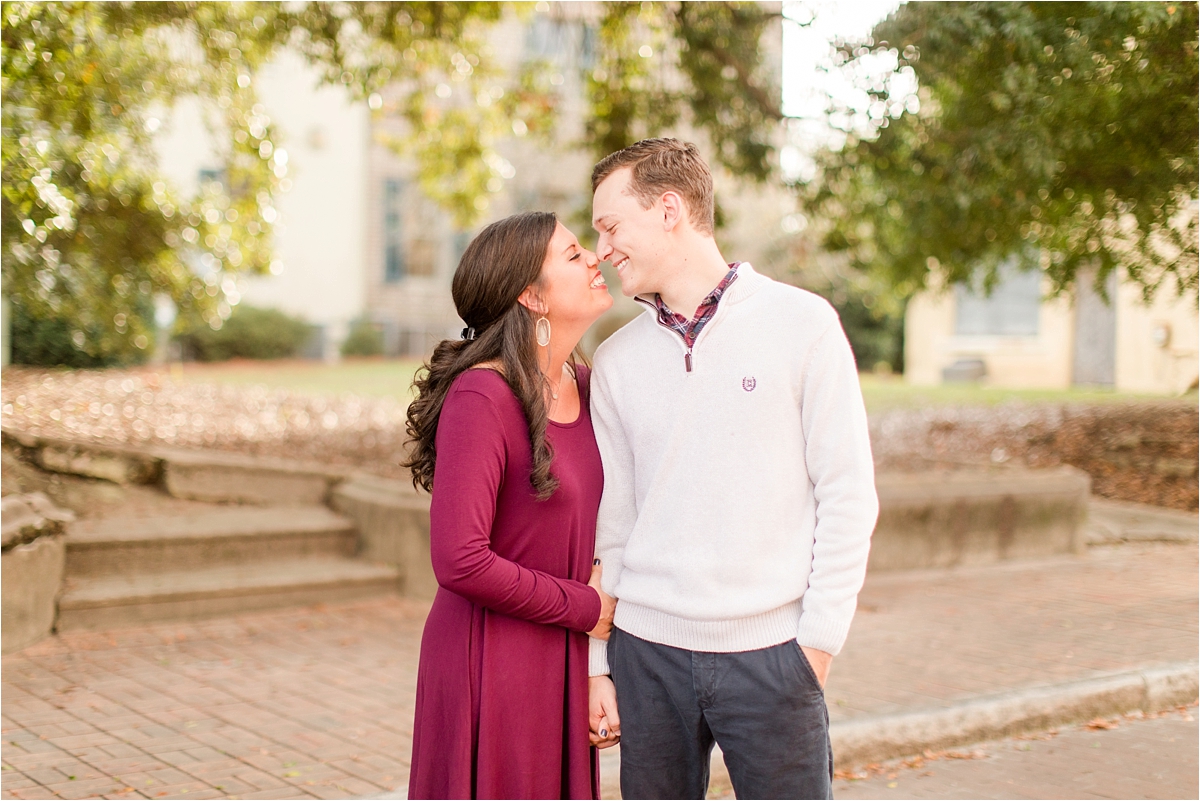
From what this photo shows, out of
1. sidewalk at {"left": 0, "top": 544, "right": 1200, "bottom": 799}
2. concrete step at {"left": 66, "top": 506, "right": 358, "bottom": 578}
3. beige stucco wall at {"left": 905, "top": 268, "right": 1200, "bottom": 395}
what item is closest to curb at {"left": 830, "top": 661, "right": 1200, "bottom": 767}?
sidewalk at {"left": 0, "top": 544, "right": 1200, "bottom": 799}

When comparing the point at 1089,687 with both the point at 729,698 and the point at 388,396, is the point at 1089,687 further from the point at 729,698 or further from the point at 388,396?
the point at 388,396

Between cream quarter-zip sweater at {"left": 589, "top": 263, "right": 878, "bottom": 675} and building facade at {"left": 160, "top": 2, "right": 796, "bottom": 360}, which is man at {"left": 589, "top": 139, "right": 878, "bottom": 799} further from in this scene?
building facade at {"left": 160, "top": 2, "right": 796, "bottom": 360}

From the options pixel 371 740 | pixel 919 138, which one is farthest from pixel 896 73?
pixel 371 740

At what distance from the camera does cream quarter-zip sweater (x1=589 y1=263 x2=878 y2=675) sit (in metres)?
2.43

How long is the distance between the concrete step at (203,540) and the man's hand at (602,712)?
18.0 ft

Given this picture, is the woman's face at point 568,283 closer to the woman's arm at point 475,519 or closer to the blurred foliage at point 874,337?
the woman's arm at point 475,519

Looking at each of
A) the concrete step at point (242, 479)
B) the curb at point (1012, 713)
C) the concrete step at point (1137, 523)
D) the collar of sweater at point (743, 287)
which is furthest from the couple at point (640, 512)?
the concrete step at point (1137, 523)

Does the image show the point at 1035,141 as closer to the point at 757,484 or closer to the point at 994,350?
the point at 757,484

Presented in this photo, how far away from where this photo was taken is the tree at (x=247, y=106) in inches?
356

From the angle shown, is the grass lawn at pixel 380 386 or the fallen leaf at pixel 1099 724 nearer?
the fallen leaf at pixel 1099 724

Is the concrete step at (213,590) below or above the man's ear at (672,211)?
below

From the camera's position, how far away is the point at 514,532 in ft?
8.64

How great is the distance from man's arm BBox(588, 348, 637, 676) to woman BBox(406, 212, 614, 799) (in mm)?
31

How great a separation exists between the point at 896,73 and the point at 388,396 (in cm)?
902
